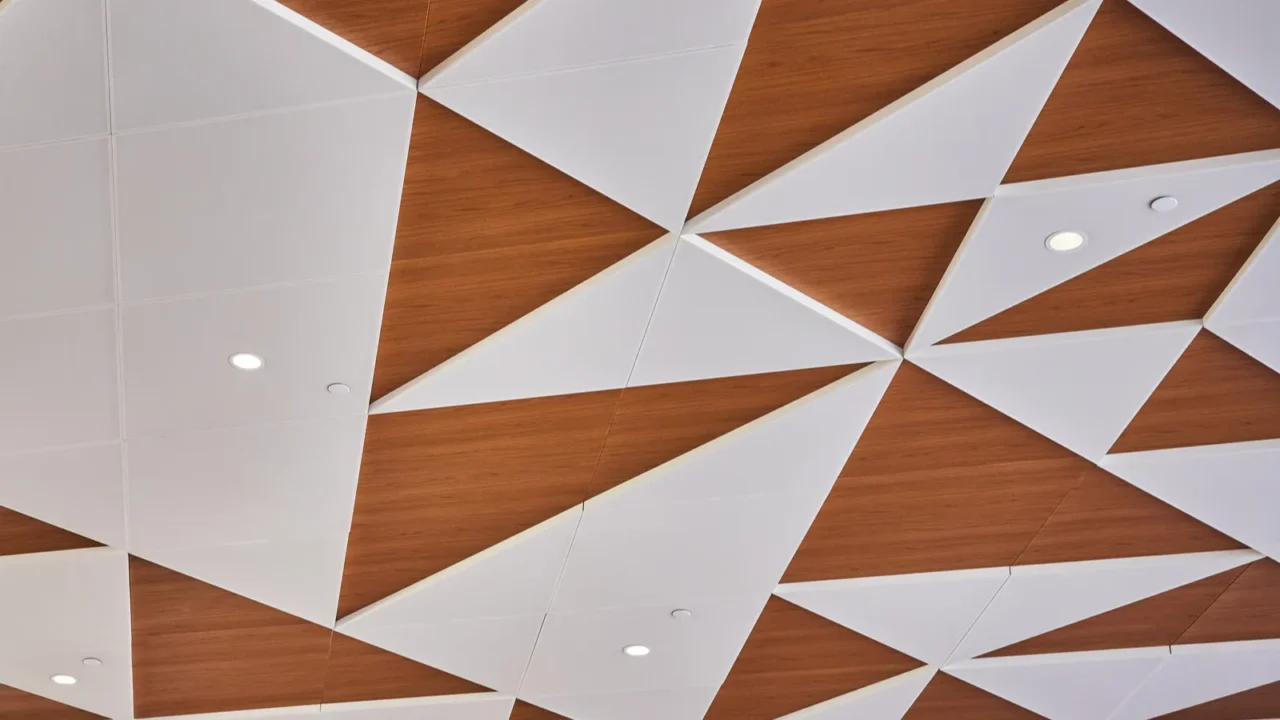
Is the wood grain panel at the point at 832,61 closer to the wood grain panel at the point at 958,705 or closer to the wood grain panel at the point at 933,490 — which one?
the wood grain panel at the point at 933,490

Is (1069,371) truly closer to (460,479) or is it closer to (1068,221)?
(1068,221)

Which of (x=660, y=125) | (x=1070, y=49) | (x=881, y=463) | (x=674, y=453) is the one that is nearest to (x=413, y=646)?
(x=674, y=453)

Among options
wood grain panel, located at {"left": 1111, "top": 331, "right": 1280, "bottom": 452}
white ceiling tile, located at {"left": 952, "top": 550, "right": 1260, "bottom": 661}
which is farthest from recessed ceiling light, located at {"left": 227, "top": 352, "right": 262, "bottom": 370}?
white ceiling tile, located at {"left": 952, "top": 550, "right": 1260, "bottom": 661}

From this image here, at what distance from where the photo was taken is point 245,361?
1057 cm

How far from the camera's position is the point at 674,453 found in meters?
12.3

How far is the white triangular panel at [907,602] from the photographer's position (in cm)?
1434

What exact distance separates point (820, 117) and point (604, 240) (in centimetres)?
203

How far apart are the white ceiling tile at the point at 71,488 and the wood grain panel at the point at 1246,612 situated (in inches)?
504

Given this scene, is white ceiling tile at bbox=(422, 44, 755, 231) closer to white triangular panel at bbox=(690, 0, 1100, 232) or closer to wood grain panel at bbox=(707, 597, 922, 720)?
white triangular panel at bbox=(690, 0, 1100, 232)

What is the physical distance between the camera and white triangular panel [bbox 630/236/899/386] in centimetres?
1021

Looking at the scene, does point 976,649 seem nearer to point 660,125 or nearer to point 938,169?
point 938,169

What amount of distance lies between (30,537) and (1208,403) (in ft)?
39.7

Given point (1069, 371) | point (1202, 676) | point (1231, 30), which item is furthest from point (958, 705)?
point (1231, 30)

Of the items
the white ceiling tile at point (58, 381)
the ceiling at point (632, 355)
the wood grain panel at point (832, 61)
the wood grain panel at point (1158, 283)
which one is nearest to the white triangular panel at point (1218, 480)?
the ceiling at point (632, 355)
